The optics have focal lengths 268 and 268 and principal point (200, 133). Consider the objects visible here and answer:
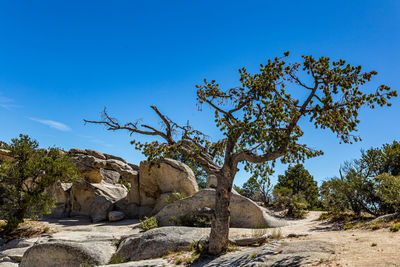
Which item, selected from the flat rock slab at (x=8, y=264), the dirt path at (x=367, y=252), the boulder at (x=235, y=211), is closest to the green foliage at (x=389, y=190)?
the dirt path at (x=367, y=252)

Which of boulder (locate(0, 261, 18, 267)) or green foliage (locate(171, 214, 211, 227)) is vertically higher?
green foliage (locate(171, 214, 211, 227))

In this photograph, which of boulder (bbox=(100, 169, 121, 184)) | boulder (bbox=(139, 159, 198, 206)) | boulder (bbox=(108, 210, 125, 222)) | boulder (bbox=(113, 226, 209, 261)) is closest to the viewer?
boulder (bbox=(113, 226, 209, 261))

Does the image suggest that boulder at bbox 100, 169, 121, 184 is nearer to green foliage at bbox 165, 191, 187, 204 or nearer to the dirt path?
green foliage at bbox 165, 191, 187, 204

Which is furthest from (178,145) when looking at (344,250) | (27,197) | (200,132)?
(27,197)

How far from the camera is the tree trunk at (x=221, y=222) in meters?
10.2

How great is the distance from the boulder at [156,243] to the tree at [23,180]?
9.70m

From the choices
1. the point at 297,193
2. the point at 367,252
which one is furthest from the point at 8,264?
the point at 297,193

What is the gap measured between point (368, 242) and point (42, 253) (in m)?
14.0

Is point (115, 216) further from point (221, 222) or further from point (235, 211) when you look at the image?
point (221, 222)

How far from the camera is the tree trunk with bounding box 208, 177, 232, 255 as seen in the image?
403 inches

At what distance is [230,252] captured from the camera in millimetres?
10281

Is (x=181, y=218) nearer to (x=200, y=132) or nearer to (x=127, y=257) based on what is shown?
(x=127, y=257)

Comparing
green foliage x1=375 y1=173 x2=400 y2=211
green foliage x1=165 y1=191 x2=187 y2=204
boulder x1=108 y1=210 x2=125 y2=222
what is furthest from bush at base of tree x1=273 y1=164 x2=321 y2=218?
boulder x1=108 y1=210 x2=125 y2=222

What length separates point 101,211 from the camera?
23.3 meters
